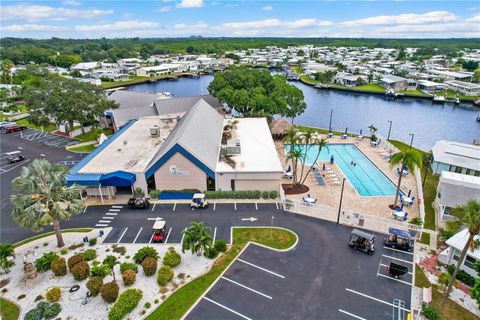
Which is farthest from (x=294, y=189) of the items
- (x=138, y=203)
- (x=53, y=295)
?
(x=53, y=295)

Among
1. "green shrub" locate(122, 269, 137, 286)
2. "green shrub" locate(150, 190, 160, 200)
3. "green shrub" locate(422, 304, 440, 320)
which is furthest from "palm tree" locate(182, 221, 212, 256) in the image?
"green shrub" locate(422, 304, 440, 320)

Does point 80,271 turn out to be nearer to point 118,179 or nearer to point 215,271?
point 215,271

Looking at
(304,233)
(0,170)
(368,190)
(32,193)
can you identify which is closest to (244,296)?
(304,233)

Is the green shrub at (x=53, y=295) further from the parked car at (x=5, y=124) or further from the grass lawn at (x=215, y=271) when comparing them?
the parked car at (x=5, y=124)

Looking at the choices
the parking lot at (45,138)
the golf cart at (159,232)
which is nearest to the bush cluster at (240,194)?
the golf cart at (159,232)

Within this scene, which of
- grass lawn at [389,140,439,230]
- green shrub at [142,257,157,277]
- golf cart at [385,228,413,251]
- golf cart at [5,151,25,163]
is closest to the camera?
green shrub at [142,257,157,277]

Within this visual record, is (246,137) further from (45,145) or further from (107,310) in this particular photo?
(45,145)

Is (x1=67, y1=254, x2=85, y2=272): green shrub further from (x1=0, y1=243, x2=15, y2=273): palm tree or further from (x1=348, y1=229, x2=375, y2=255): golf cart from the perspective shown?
(x1=348, y1=229, x2=375, y2=255): golf cart
